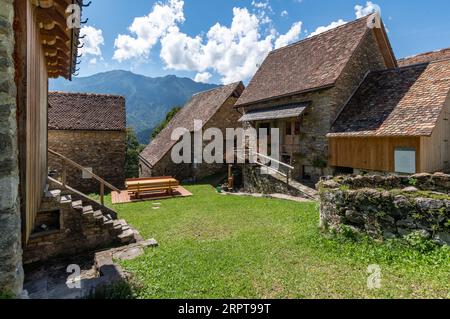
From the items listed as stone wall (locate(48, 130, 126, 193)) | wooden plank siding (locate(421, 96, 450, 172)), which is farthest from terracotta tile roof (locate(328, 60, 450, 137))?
stone wall (locate(48, 130, 126, 193))

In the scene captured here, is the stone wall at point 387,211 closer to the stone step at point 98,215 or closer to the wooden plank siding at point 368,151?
the wooden plank siding at point 368,151

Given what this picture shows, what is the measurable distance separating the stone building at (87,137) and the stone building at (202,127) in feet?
9.19

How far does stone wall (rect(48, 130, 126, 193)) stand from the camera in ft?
55.4

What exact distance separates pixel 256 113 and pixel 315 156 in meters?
4.98

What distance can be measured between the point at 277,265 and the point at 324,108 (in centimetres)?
1055

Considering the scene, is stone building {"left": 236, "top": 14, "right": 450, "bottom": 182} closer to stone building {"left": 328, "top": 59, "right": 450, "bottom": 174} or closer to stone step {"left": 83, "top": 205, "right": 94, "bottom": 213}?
stone building {"left": 328, "top": 59, "right": 450, "bottom": 174}

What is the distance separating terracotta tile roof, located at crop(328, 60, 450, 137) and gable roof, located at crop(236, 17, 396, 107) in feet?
6.25

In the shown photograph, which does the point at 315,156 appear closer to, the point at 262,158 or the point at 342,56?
the point at 262,158

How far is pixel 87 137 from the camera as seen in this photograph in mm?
17500

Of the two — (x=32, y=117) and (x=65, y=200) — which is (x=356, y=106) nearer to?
(x=65, y=200)

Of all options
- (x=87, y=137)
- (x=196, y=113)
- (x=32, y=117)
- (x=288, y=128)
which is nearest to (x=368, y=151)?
(x=288, y=128)

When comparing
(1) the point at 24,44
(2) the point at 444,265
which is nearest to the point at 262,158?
(2) the point at 444,265

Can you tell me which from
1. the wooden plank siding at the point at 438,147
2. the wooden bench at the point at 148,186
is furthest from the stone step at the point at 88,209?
the wooden plank siding at the point at 438,147
